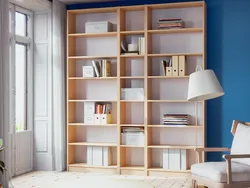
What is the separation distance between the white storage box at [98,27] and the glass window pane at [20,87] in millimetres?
1067

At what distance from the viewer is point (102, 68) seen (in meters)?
7.32

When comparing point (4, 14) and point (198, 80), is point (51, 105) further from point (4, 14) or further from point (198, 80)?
point (198, 80)

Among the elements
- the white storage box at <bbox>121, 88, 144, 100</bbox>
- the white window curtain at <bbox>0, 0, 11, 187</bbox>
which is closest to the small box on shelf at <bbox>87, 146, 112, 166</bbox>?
the white storage box at <bbox>121, 88, 144, 100</bbox>

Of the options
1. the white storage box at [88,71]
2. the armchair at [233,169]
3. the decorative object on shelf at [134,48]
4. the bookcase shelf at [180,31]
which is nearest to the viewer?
the armchair at [233,169]

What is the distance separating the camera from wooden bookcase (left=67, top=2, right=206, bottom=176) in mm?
7051

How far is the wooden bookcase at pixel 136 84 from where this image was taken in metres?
7.05

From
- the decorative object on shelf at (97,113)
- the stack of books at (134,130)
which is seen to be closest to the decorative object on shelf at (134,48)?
the decorative object on shelf at (97,113)

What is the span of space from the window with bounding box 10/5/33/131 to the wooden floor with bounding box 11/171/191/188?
843 millimetres

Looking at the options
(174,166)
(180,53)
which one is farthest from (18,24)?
(174,166)

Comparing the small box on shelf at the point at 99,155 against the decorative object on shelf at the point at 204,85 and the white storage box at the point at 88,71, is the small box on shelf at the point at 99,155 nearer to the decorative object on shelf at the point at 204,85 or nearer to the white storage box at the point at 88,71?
the white storage box at the point at 88,71

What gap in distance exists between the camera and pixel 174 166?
22.8 feet

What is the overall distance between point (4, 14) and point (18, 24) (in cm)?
134

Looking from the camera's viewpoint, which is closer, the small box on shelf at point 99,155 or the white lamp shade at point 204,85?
the white lamp shade at point 204,85

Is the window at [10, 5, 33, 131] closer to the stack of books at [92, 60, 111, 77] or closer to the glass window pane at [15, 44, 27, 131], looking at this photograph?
the glass window pane at [15, 44, 27, 131]
